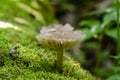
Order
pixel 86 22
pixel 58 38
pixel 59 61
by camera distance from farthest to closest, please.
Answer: pixel 86 22 → pixel 59 61 → pixel 58 38

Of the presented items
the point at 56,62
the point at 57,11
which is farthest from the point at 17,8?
the point at 57,11

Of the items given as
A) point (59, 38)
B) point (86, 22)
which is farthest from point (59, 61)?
point (86, 22)

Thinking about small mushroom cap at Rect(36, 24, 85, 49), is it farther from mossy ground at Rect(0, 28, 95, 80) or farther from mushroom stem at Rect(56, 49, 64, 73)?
mossy ground at Rect(0, 28, 95, 80)

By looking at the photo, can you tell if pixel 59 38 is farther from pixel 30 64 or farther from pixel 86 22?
pixel 86 22

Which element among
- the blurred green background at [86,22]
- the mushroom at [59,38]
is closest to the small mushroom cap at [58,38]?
the mushroom at [59,38]

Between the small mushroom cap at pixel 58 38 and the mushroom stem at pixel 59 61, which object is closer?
the small mushroom cap at pixel 58 38

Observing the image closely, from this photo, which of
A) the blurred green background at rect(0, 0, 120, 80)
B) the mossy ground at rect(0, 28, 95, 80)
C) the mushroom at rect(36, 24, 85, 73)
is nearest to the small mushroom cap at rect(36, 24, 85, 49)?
the mushroom at rect(36, 24, 85, 73)

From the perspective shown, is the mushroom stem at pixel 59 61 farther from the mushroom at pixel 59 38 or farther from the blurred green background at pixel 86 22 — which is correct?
the blurred green background at pixel 86 22
